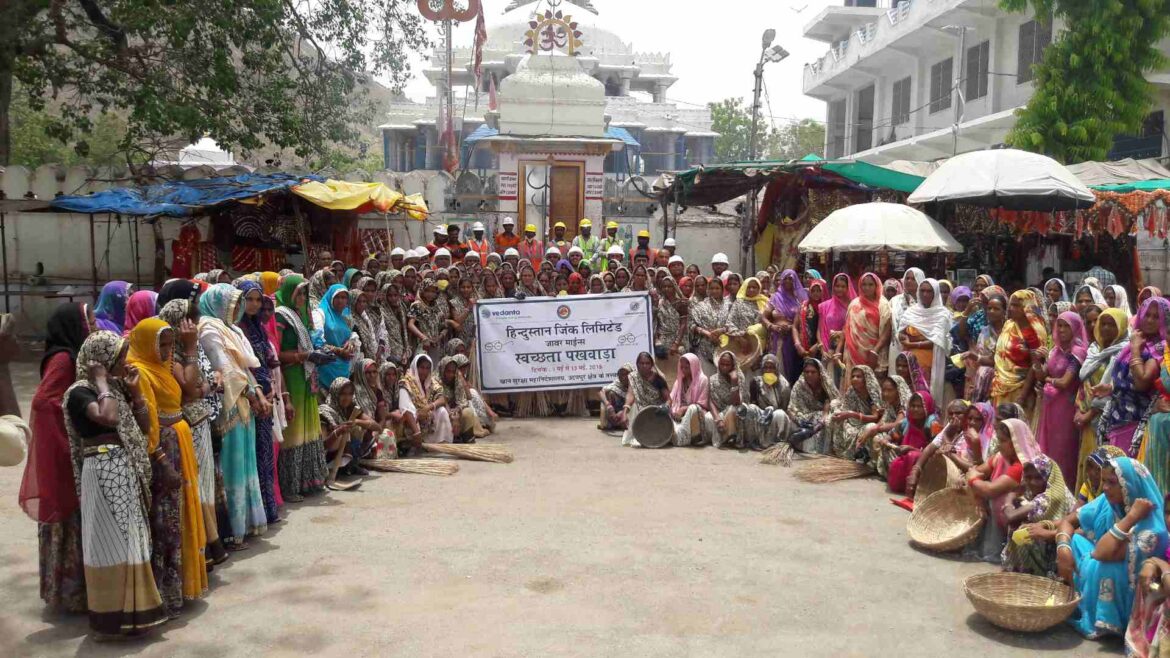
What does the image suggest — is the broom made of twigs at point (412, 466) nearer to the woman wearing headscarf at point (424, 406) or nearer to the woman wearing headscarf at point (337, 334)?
the woman wearing headscarf at point (424, 406)

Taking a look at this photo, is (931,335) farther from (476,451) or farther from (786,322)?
(476,451)

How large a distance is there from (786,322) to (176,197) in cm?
818

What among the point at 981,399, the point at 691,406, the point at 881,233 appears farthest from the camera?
the point at 881,233

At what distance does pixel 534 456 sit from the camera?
8.20 m

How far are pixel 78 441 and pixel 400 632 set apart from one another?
1651 millimetres

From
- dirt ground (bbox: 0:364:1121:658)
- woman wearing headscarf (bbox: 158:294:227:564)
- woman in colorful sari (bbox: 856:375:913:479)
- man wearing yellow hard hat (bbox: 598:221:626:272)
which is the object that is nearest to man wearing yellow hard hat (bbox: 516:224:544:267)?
man wearing yellow hard hat (bbox: 598:221:626:272)

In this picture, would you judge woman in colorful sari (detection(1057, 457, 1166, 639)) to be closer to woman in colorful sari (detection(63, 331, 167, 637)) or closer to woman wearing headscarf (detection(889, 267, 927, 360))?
woman wearing headscarf (detection(889, 267, 927, 360))

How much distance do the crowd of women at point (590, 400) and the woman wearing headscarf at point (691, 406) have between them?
2 centimetres

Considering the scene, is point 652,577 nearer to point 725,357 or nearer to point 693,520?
point 693,520

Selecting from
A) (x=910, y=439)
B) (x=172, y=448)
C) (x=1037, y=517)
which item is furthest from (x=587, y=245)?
(x=172, y=448)

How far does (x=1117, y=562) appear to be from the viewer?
14.4 ft

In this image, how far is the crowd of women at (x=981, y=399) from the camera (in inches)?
176

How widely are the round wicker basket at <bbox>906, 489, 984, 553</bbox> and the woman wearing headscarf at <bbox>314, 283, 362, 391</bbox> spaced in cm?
421

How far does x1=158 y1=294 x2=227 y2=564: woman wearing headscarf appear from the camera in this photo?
15.4 feet
